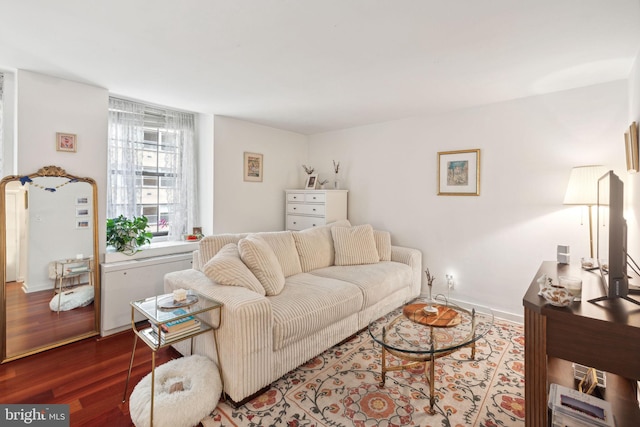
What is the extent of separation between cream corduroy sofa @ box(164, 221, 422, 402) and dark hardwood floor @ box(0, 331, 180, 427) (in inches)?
18.5

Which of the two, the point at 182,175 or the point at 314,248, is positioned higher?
the point at 182,175

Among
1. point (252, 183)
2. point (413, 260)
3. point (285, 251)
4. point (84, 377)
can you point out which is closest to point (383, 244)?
point (413, 260)

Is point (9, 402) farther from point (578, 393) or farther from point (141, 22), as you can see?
point (578, 393)

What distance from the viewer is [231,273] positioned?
2342 mm

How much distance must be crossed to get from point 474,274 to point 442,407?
194 cm

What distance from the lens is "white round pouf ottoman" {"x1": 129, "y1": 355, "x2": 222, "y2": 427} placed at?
1.71 m

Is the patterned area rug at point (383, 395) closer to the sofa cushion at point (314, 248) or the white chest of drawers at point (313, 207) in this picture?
the sofa cushion at point (314, 248)

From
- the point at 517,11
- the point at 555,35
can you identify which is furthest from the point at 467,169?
the point at 517,11

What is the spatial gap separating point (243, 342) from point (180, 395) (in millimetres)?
448

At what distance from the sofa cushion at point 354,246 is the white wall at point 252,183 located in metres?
1.26

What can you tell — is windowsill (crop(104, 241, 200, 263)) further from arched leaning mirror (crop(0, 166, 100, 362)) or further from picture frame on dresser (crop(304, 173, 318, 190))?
picture frame on dresser (crop(304, 173, 318, 190))

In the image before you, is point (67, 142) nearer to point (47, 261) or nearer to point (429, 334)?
point (47, 261)

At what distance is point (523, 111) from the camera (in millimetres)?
3141

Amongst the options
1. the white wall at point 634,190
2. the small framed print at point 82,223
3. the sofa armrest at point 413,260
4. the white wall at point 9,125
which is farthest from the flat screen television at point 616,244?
the white wall at point 9,125
